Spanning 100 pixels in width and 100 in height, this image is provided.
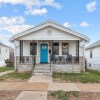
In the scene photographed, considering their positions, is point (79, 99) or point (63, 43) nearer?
point (79, 99)

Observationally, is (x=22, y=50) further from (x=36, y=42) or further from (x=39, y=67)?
(x=39, y=67)

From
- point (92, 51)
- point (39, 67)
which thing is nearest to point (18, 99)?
point (39, 67)

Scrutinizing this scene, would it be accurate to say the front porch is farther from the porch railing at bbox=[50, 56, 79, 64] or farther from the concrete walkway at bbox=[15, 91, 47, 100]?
the concrete walkway at bbox=[15, 91, 47, 100]

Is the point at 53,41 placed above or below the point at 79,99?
above

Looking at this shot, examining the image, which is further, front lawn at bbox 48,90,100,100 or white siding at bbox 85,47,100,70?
white siding at bbox 85,47,100,70

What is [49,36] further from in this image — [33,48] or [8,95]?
[8,95]

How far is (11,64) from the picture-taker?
37.8 m

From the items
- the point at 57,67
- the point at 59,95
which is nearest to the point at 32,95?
the point at 59,95

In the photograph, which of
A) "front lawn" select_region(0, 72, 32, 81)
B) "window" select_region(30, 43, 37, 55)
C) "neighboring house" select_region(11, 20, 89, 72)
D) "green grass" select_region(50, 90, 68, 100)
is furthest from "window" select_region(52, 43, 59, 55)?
"green grass" select_region(50, 90, 68, 100)

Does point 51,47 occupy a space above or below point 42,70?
above

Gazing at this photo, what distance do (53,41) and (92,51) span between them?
10766 millimetres

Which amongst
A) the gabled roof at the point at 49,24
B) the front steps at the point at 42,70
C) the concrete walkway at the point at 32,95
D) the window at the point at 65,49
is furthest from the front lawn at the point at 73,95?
the window at the point at 65,49

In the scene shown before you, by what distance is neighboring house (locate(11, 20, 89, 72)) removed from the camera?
73.5ft

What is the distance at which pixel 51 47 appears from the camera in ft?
80.0
